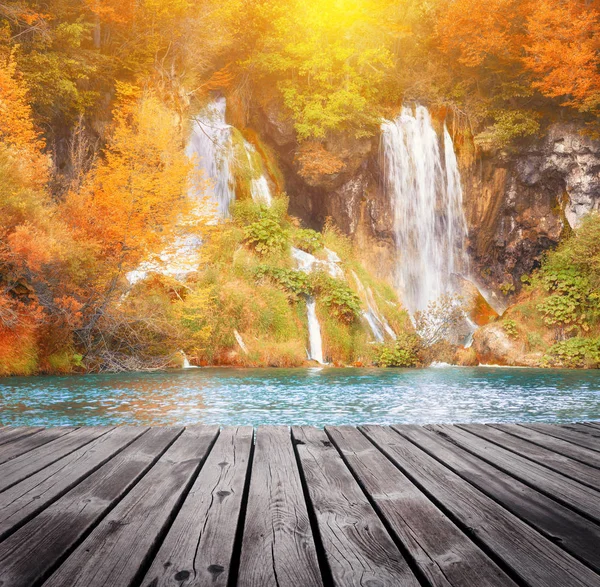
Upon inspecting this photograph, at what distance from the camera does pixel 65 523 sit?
1704 mm

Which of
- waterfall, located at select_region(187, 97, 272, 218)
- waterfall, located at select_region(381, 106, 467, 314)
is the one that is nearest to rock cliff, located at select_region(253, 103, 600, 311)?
waterfall, located at select_region(381, 106, 467, 314)

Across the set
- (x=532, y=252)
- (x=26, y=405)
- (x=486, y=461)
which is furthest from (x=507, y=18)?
(x=486, y=461)

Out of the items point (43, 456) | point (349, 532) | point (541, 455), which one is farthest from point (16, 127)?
point (349, 532)

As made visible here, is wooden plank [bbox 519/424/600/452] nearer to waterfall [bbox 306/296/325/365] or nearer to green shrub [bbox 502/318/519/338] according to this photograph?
waterfall [bbox 306/296/325/365]

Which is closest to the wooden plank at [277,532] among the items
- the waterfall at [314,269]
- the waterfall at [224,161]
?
the waterfall at [314,269]

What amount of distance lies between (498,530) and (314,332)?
557 inches

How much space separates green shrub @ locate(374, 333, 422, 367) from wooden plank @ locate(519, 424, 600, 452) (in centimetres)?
1166

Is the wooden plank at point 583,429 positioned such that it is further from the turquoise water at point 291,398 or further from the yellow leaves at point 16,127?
the yellow leaves at point 16,127

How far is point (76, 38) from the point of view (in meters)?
16.8

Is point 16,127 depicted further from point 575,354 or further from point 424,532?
point 575,354

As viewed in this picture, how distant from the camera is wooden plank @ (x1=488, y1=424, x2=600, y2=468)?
2.72 meters

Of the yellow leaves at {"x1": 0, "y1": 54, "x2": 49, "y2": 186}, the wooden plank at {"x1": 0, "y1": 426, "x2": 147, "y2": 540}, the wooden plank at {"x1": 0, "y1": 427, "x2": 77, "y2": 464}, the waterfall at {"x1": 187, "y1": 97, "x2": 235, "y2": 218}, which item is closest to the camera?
the wooden plank at {"x1": 0, "y1": 426, "x2": 147, "y2": 540}

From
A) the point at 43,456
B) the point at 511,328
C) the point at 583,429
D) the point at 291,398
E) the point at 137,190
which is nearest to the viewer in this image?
the point at 43,456

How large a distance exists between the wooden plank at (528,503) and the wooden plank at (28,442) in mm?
1958
